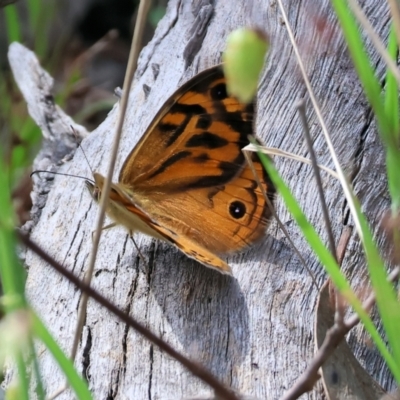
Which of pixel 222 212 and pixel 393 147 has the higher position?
pixel 393 147

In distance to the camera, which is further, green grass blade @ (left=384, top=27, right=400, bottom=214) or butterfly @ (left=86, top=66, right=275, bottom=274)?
butterfly @ (left=86, top=66, right=275, bottom=274)

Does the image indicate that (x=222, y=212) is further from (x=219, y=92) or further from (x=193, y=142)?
(x=219, y=92)

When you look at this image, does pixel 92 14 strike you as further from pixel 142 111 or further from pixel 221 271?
pixel 221 271

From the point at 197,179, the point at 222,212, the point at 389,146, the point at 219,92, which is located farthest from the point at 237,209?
the point at 389,146

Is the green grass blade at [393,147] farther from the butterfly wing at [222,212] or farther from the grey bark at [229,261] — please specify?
the butterfly wing at [222,212]

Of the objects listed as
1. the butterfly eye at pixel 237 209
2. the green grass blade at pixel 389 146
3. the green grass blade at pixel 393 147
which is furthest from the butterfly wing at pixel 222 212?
the green grass blade at pixel 389 146

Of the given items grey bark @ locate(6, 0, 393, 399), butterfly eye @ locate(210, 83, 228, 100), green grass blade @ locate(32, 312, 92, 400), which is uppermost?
butterfly eye @ locate(210, 83, 228, 100)

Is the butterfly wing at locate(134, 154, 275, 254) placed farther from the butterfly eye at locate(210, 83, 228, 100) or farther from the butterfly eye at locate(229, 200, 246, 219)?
the butterfly eye at locate(210, 83, 228, 100)

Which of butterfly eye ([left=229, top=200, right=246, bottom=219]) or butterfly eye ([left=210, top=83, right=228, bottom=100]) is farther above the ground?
butterfly eye ([left=210, top=83, right=228, bottom=100])

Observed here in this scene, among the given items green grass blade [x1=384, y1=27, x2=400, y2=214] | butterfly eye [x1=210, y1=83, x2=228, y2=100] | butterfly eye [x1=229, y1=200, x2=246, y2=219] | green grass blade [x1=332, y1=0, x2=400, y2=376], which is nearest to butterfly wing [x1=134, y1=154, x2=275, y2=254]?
butterfly eye [x1=229, y1=200, x2=246, y2=219]
